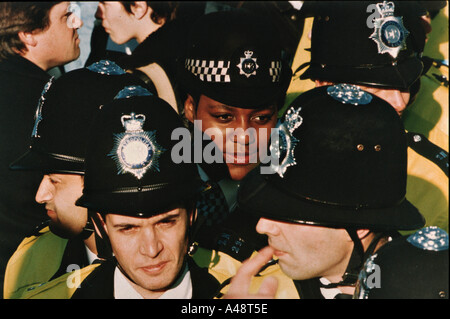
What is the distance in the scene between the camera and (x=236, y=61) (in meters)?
5.66

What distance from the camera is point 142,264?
408cm

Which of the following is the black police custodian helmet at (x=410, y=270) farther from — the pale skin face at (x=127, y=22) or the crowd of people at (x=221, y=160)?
the pale skin face at (x=127, y=22)

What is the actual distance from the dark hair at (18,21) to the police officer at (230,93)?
1.61 meters

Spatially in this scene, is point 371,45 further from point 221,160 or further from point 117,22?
point 117,22

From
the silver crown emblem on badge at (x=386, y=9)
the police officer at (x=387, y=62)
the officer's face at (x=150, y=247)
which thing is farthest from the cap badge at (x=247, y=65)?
the officer's face at (x=150, y=247)

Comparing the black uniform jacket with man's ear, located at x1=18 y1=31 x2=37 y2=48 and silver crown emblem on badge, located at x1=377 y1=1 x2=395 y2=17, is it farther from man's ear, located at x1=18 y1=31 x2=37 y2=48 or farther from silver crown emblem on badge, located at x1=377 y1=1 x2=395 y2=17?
silver crown emblem on badge, located at x1=377 y1=1 x2=395 y2=17

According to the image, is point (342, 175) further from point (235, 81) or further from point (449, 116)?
point (449, 116)

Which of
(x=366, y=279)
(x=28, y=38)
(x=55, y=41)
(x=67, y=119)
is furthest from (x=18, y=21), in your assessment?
(x=366, y=279)

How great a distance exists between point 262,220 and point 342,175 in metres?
0.59

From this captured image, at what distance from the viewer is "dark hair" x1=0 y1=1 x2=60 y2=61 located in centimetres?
621

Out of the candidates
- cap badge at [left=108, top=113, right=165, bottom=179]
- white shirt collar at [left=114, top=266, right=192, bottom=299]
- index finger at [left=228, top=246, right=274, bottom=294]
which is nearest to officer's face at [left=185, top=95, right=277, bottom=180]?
cap badge at [left=108, top=113, right=165, bottom=179]

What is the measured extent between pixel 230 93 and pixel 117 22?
2353 mm
